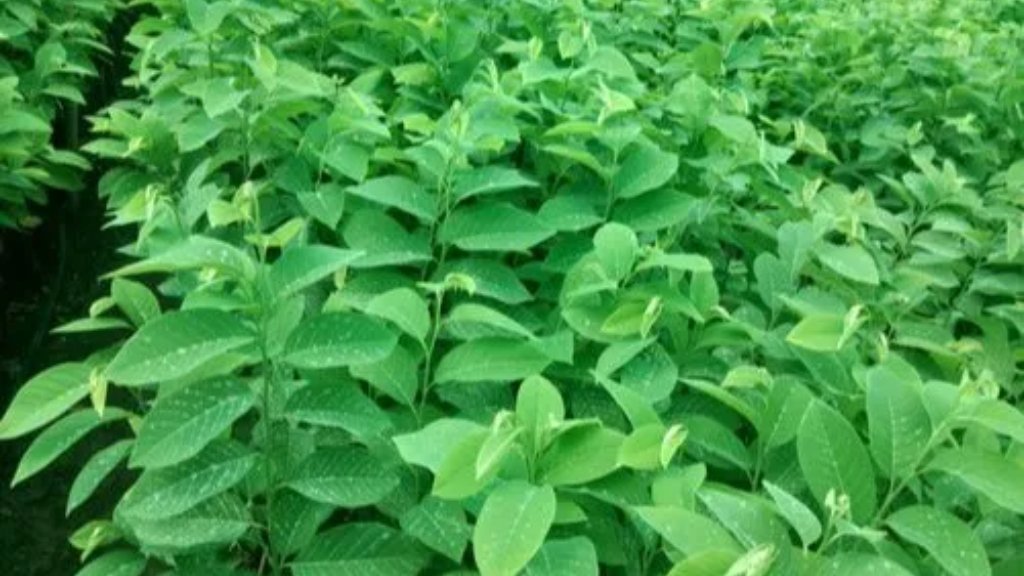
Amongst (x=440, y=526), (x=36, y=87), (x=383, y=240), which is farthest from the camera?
(x=36, y=87)

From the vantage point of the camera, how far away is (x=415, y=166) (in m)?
1.77

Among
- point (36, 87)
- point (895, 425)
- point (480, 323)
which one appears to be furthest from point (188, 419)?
point (36, 87)

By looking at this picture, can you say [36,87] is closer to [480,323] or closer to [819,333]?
[480,323]

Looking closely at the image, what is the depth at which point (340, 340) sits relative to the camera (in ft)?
3.89

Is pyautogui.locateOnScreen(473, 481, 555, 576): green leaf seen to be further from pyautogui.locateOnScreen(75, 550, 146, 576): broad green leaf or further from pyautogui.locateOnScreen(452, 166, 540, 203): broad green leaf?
pyautogui.locateOnScreen(452, 166, 540, 203): broad green leaf

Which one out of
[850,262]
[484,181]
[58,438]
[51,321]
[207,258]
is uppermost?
[207,258]

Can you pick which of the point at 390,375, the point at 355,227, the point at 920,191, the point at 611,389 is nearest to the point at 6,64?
the point at 355,227

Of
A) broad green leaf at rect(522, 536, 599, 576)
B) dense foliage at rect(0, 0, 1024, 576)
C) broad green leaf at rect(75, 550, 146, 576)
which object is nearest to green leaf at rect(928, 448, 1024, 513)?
dense foliage at rect(0, 0, 1024, 576)

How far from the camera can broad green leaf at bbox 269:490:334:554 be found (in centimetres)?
121

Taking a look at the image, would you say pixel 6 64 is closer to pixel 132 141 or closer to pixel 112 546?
pixel 132 141

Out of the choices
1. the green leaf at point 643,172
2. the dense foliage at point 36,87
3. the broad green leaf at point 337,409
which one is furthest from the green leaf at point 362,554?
the dense foliage at point 36,87

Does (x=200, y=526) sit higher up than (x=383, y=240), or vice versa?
(x=383, y=240)

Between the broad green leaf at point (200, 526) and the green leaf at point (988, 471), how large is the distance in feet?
2.58

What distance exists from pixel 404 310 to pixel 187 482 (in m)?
0.34
